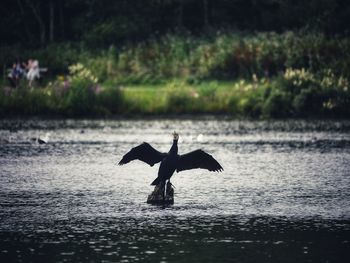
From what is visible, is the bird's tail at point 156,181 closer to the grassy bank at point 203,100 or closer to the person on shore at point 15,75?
the grassy bank at point 203,100

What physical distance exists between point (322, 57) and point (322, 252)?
1145 inches

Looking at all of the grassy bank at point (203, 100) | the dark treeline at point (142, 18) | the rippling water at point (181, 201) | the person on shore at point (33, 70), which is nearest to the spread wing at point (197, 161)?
the rippling water at point (181, 201)

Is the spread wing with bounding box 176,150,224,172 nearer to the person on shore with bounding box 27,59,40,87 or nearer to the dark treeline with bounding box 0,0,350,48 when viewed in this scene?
the person on shore with bounding box 27,59,40,87

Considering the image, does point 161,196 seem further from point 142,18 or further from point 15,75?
point 142,18

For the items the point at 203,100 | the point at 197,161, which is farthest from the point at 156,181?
the point at 203,100

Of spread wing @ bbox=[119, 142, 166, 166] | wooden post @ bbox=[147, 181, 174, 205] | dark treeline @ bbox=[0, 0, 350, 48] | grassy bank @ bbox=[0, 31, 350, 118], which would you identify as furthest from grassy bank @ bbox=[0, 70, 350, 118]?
spread wing @ bbox=[119, 142, 166, 166]

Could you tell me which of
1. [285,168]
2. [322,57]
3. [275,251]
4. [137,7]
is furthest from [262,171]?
[137,7]

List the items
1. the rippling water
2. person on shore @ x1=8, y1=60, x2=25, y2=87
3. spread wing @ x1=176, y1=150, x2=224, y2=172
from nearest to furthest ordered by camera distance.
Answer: the rippling water
spread wing @ x1=176, y1=150, x2=224, y2=172
person on shore @ x1=8, y1=60, x2=25, y2=87

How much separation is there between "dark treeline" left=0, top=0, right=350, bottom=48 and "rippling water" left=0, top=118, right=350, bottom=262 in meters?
23.0

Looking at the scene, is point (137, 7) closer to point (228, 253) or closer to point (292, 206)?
point (292, 206)

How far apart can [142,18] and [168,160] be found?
4093 centimetres

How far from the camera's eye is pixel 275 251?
1574 centimetres

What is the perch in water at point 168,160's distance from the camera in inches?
A: 766

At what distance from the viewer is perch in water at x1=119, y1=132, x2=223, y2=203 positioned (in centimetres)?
1947
